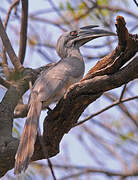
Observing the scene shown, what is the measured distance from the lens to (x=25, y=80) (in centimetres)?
525

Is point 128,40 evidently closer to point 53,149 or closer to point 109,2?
point 53,149

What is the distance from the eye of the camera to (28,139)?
4152 millimetres

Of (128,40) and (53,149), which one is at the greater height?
(128,40)

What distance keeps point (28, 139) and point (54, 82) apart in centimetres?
120

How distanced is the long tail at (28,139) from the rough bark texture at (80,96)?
13 centimetres

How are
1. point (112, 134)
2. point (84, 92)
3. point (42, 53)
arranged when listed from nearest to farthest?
point (84, 92)
point (42, 53)
point (112, 134)

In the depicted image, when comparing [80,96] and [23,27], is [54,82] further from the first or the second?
[23,27]

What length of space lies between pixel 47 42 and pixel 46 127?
15.0 ft

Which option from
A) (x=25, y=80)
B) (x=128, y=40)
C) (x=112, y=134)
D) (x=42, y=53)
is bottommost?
(x=112, y=134)

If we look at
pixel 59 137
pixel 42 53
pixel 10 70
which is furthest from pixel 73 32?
pixel 59 137

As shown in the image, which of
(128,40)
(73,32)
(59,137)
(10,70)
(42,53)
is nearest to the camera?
(128,40)

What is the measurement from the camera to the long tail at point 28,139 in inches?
151

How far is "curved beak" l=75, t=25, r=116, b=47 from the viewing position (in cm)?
615

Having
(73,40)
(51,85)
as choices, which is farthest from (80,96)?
(73,40)
